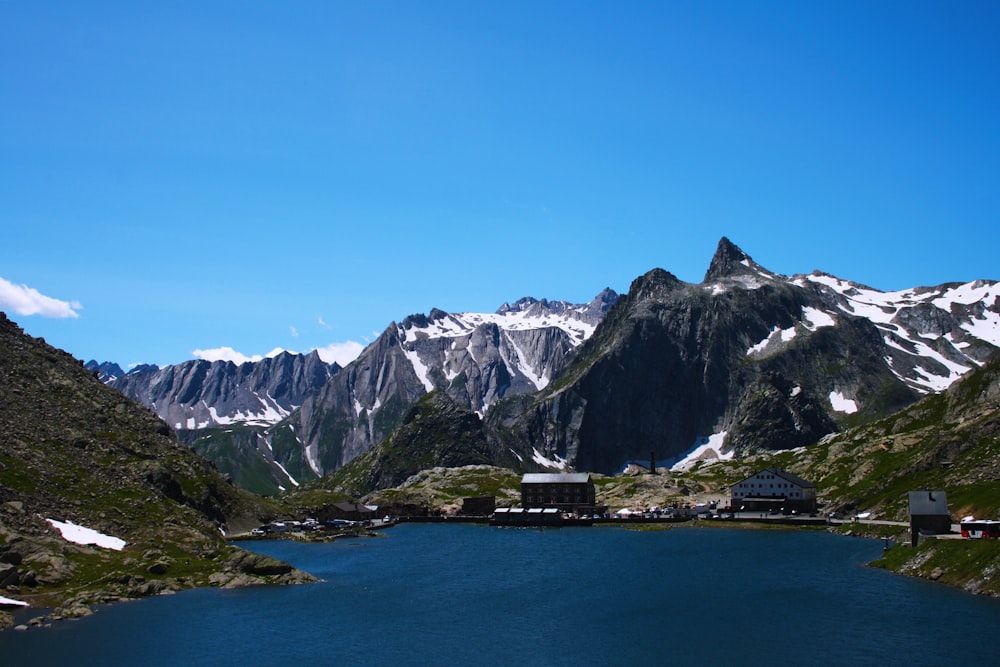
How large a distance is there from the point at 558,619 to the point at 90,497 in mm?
67698

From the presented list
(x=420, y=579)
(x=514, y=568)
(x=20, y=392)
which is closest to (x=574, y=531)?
(x=514, y=568)

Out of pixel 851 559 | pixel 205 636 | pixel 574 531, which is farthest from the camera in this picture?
pixel 574 531

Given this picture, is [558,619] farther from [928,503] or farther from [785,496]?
[785,496]

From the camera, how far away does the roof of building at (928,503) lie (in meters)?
104

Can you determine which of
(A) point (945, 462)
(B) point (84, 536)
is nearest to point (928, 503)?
(A) point (945, 462)

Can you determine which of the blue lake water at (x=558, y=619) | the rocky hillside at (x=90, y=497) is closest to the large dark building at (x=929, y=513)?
the blue lake water at (x=558, y=619)

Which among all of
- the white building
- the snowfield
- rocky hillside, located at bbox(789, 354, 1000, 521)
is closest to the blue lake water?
the snowfield

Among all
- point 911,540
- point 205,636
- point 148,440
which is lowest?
point 205,636

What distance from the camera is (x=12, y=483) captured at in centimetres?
10544

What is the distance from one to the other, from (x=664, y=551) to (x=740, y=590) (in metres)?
42.3

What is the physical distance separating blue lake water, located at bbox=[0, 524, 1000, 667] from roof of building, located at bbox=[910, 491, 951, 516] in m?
11.2

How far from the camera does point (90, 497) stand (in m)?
112

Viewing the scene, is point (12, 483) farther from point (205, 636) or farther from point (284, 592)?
point (205, 636)

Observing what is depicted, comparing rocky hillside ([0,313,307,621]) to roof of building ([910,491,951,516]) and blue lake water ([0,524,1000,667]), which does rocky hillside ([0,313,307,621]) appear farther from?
roof of building ([910,491,951,516])
